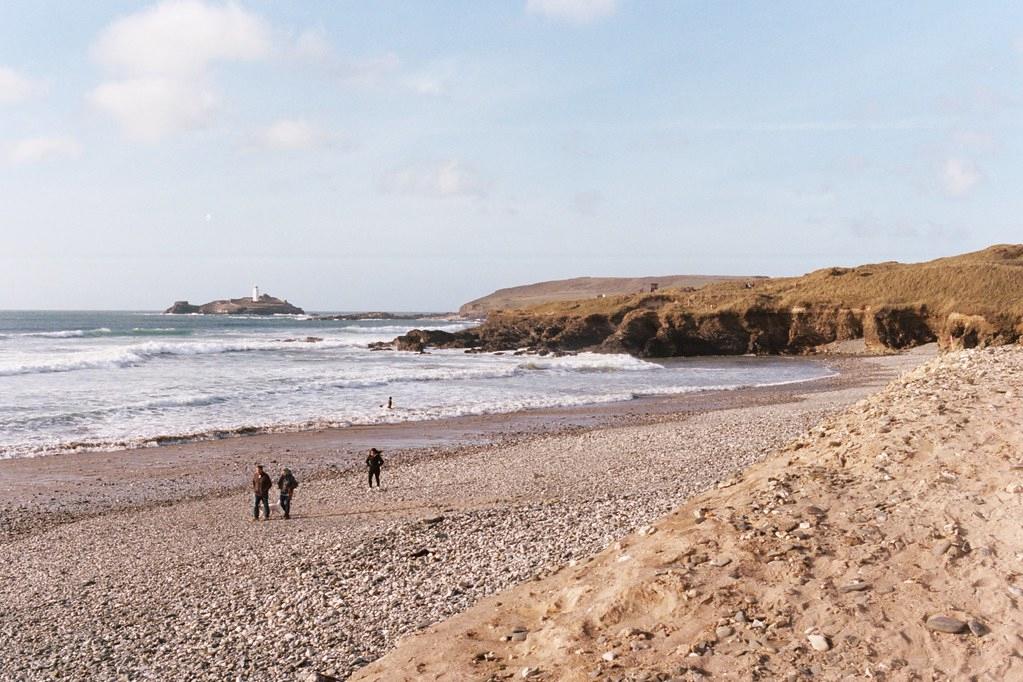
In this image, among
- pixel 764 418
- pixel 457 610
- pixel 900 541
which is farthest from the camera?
pixel 764 418

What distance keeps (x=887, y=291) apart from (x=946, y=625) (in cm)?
6212

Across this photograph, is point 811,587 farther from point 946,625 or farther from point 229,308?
point 229,308

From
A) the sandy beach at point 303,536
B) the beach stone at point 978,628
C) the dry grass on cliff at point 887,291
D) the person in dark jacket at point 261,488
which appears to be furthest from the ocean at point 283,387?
the beach stone at point 978,628

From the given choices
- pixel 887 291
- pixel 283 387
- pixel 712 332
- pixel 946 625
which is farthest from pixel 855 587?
pixel 887 291

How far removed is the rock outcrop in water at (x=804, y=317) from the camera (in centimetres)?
5538

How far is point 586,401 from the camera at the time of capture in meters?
34.6

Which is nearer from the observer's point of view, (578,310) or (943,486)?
(943,486)

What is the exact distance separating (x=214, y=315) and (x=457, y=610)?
603 ft

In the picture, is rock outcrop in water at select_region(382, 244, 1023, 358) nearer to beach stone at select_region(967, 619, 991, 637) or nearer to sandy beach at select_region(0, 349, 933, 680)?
sandy beach at select_region(0, 349, 933, 680)

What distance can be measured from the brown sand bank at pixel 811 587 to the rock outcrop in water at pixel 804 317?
155 ft

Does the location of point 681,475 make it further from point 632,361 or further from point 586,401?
point 632,361

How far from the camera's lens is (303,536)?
13.6 m

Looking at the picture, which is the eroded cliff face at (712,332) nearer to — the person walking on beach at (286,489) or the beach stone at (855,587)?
the person walking on beach at (286,489)

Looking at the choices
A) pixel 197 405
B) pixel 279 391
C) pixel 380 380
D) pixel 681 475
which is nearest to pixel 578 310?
pixel 380 380
